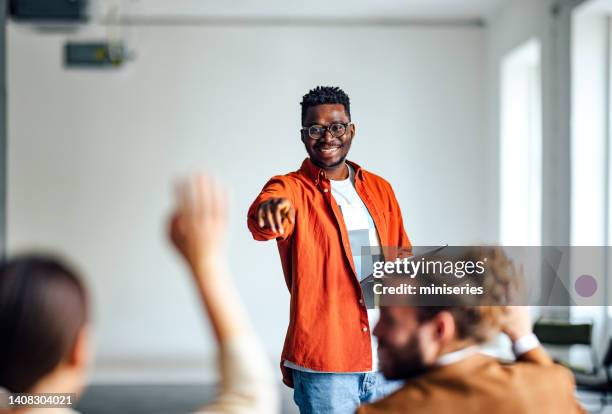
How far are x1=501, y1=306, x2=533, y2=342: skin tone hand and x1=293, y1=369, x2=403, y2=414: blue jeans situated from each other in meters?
0.29

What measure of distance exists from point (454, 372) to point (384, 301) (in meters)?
0.24

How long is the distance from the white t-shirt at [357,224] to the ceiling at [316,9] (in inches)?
40.0

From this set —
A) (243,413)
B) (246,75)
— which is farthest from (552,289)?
(246,75)

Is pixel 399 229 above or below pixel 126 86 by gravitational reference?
below

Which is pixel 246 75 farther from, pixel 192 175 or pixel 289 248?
pixel 192 175

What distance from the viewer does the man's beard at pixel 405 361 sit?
4.39ft

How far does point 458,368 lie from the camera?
1.31 meters

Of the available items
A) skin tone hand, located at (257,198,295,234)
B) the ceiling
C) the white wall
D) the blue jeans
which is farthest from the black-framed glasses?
the white wall

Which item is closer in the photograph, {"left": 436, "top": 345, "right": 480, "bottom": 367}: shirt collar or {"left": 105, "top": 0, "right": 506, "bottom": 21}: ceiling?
{"left": 436, "top": 345, "right": 480, "bottom": 367}: shirt collar

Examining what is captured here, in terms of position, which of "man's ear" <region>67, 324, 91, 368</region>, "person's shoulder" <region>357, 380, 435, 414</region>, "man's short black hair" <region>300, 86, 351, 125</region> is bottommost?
"person's shoulder" <region>357, 380, 435, 414</region>

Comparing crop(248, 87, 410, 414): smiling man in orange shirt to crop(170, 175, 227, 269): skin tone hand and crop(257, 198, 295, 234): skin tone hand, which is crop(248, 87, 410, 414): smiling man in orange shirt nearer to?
crop(257, 198, 295, 234): skin tone hand

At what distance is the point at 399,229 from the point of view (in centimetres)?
167

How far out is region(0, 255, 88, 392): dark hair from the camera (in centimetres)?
82

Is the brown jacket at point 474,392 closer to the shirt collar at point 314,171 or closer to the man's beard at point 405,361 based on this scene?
the man's beard at point 405,361
